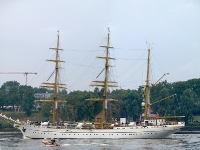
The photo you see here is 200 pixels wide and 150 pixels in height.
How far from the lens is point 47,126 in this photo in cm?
14738

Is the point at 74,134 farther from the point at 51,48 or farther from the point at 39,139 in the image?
the point at 51,48

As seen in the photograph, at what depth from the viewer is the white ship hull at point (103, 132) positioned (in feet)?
477

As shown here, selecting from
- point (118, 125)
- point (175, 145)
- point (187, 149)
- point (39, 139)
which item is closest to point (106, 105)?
point (118, 125)

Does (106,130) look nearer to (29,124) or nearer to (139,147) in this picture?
(29,124)

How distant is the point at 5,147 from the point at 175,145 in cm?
3416

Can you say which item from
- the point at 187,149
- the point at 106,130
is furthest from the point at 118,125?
the point at 187,149

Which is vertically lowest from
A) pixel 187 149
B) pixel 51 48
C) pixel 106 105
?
pixel 187 149

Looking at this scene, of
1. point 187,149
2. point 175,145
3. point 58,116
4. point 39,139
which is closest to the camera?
point 187,149

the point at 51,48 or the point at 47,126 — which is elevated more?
the point at 51,48

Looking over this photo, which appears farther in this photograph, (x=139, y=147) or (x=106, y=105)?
(x=106, y=105)

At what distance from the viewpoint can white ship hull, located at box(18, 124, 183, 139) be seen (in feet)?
477

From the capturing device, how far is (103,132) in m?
146

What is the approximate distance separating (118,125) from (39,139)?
64.5 ft

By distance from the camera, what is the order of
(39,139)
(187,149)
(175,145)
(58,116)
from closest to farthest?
(187,149)
(175,145)
(39,139)
(58,116)
